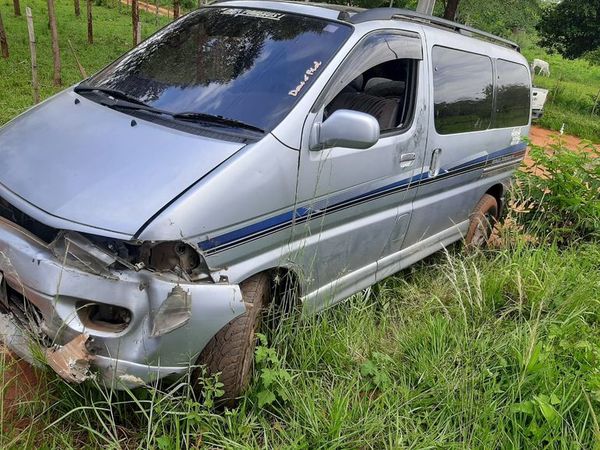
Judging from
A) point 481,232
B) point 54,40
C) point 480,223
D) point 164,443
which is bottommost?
point 481,232

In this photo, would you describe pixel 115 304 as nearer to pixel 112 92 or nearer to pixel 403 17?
pixel 112 92

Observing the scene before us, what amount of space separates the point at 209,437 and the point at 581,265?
3.20 metres

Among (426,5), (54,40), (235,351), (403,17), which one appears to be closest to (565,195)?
(403,17)

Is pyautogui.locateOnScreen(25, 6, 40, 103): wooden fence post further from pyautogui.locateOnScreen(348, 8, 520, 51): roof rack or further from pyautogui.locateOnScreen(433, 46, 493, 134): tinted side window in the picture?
pyautogui.locateOnScreen(433, 46, 493, 134): tinted side window

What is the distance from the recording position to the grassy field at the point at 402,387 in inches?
89.1

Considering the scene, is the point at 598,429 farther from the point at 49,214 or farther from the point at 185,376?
the point at 49,214

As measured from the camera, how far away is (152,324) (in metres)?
2.11

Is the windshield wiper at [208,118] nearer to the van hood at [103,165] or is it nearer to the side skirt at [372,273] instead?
the van hood at [103,165]

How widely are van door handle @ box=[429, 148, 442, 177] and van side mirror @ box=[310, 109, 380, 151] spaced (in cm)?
118

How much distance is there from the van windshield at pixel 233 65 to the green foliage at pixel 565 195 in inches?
111

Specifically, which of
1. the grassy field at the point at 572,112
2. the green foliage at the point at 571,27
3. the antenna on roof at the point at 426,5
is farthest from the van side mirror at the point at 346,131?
the green foliage at the point at 571,27

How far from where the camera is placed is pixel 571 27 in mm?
15820

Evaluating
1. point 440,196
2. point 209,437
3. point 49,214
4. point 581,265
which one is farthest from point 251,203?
point 581,265

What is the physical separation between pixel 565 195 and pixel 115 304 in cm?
426
